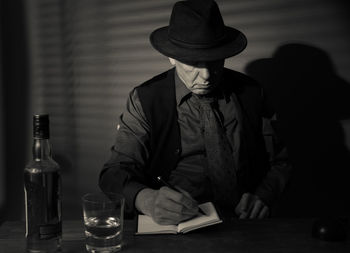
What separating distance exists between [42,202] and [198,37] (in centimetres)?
83

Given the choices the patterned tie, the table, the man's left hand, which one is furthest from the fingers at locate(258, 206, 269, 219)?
the table

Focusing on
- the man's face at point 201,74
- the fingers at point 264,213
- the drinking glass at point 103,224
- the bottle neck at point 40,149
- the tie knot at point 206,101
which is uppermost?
the man's face at point 201,74

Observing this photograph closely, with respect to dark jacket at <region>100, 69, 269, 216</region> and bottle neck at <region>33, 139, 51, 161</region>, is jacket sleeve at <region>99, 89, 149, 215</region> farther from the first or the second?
bottle neck at <region>33, 139, 51, 161</region>

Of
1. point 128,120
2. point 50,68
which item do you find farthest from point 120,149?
point 50,68

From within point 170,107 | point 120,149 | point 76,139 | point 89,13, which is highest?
point 89,13

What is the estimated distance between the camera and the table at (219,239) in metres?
1.05

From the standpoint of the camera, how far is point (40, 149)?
1.02 metres

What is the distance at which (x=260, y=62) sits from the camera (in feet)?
7.30

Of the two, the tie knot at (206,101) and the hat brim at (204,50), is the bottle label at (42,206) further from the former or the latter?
the tie knot at (206,101)

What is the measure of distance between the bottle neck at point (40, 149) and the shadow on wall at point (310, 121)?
143 cm

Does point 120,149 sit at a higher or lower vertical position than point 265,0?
lower

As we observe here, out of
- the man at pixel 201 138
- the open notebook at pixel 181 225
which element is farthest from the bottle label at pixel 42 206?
the man at pixel 201 138

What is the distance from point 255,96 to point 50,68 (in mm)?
1135

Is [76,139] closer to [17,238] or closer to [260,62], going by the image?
[260,62]
